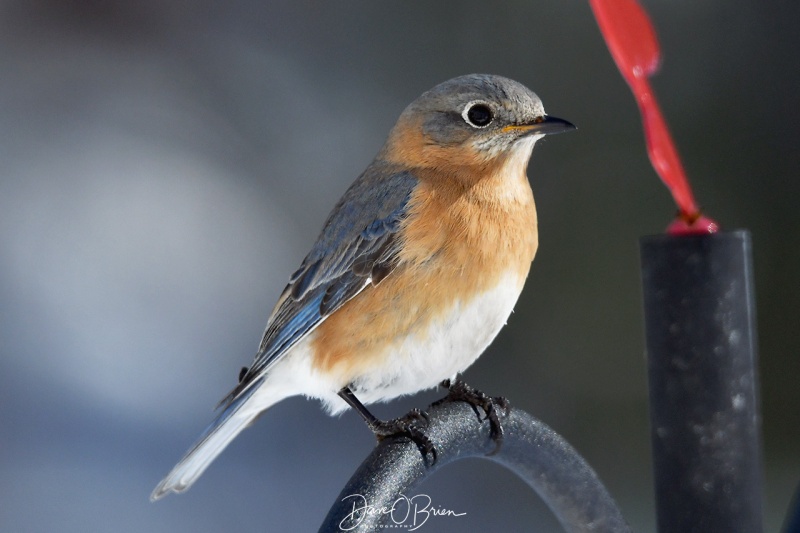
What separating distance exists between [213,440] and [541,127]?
96 cm

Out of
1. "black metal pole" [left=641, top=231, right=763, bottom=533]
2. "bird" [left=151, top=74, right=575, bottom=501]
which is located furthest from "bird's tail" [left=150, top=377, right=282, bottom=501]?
"black metal pole" [left=641, top=231, right=763, bottom=533]

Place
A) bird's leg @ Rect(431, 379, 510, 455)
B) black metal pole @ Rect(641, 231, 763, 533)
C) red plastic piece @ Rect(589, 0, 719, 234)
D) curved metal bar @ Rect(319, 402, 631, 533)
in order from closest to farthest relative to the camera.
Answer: red plastic piece @ Rect(589, 0, 719, 234) < black metal pole @ Rect(641, 231, 763, 533) < curved metal bar @ Rect(319, 402, 631, 533) < bird's leg @ Rect(431, 379, 510, 455)

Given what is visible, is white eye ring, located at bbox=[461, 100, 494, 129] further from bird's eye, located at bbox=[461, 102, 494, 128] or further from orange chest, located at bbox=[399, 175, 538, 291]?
orange chest, located at bbox=[399, 175, 538, 291]

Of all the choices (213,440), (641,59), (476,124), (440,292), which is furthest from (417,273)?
(641,59)

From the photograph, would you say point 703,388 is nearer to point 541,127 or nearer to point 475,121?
point 541,127

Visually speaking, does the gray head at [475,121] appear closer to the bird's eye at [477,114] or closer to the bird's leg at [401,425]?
the bird's eye at [477,114]

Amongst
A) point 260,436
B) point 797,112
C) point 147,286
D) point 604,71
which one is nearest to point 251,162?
point 147,286

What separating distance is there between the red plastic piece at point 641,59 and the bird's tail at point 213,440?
1122 mm

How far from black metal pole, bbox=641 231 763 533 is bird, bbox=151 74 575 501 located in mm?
480

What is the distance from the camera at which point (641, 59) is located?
3.99 ft

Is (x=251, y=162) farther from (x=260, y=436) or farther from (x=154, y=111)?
(x=260, y=436)

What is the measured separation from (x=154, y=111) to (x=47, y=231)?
0.72 m

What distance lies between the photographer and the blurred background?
3.67 metres

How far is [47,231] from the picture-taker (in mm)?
3666
